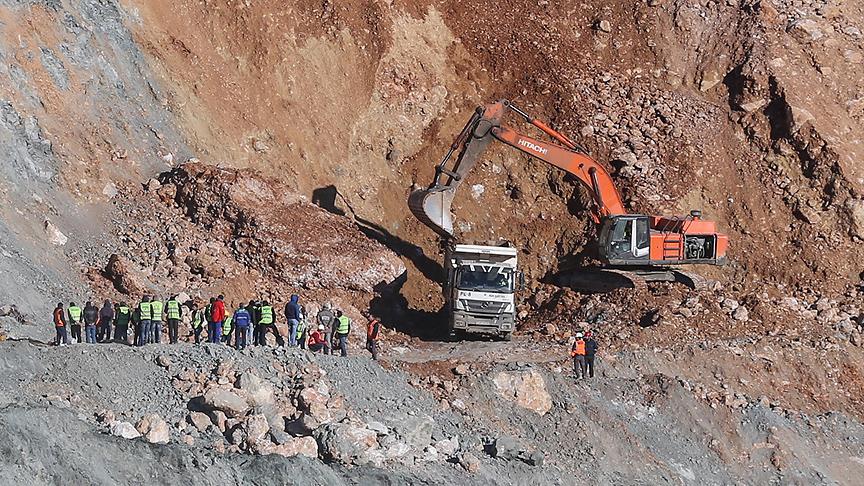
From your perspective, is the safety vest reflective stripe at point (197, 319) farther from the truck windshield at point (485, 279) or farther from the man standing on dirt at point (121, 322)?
the truck windshield at point (485, 279)

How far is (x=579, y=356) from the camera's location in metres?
21.5

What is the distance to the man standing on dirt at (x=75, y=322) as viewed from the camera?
1991cm

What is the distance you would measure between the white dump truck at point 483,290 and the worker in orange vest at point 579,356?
7.22 feet

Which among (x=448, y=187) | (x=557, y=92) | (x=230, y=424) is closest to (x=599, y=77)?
(x=557, y=92)

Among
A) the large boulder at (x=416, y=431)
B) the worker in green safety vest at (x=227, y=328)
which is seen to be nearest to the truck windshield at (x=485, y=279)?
the worker in green safety vest at (x=227, y=328)

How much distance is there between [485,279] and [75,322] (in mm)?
7815

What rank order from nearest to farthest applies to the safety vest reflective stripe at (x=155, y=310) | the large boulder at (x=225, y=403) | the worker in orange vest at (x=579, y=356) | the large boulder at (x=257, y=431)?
the large boulder at (x=257, y=431) → the large boulder at (x=225, y=403) → the safety vest reflective stripe at (x=155, y=310) → the worker in orange vest at (x=579, y=356)

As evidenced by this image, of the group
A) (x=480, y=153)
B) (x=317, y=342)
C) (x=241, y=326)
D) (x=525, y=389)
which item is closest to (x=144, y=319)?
(x=241, y=326)

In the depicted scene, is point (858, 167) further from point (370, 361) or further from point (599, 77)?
point (370, 361)

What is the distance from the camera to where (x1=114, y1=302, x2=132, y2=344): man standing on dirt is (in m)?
20.3

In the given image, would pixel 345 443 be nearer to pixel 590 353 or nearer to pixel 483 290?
pixel 590 353

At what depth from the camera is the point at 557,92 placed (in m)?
29.3

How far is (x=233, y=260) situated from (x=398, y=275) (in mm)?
3549

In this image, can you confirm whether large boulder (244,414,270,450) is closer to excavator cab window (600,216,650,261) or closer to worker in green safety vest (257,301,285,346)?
worker in green safety vest (257,301,285,346)
